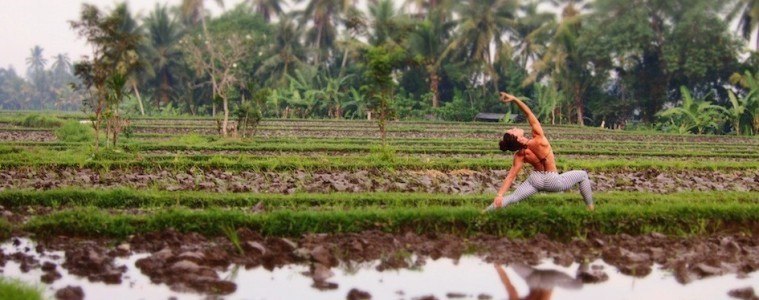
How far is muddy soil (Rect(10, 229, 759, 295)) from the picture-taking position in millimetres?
4387

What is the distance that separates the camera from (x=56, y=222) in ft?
17.9

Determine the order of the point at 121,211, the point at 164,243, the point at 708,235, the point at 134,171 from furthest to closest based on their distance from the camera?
the point at 134,171 → the point at 121,211 → the point at 708,235 → the point at 164,243

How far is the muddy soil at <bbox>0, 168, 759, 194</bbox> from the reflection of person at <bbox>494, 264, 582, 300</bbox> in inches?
149

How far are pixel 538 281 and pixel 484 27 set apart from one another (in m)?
30.6

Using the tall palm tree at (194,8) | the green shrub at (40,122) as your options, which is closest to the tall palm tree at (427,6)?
the tall palm tree at (194,8)

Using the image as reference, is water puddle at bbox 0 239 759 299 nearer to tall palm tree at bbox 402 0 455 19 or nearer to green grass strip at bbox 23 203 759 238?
green grass strip at bbox 23 203 759 238

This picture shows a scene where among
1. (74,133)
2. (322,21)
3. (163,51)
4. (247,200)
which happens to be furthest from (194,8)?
(247,200)

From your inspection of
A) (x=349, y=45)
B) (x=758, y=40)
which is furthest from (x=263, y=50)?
(x=758, y=40)

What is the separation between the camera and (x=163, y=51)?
39969 mm

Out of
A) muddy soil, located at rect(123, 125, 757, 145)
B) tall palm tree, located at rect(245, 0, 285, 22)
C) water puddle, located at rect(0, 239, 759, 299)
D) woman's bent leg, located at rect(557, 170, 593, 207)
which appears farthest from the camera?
tall palm tree, located at rect(245, 0, 285, 22)

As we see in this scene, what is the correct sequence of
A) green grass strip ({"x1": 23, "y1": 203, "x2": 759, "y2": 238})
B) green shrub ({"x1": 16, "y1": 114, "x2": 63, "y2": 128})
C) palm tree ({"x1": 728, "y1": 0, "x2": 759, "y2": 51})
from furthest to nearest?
palm tree ({"x1": 728, "y1": 0, "x2": 759, "y2": 51})
green shrub ({"x1": 16, "y1": 114, "x2": 63, "y2": 128})
green grass strip ({"x1": 23, "y1": 203, "x2": 759, "y2": 238})

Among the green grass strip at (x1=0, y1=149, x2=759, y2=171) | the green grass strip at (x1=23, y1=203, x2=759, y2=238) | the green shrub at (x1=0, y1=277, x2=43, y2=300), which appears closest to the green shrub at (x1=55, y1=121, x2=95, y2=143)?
the green grass strip at (x1=0, y1=149, x2=759, y2=171)

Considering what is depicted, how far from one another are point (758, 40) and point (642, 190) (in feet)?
79.0

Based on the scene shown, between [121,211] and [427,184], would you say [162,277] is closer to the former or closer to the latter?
[121,211]
